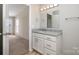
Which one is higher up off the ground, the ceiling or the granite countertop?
the ceiling

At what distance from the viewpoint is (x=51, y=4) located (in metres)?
0.98

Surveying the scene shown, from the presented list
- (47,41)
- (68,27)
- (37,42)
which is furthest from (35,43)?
(68,27)

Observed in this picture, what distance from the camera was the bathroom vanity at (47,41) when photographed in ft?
3.31

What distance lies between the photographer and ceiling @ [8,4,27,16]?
3.26ft

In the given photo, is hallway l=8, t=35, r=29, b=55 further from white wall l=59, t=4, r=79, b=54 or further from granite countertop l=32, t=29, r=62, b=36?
white wall l=59, t=4, r=79, b=54

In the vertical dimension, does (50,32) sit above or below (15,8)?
→ below

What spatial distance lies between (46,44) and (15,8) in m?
0.49

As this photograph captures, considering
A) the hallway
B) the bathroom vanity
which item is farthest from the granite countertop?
the hallway

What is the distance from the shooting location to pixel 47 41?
1.02 meters

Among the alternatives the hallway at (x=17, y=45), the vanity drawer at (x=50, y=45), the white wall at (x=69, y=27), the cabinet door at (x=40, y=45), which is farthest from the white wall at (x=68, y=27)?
the hallway at (x=17, y=45)

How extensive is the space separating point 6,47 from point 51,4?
0.64 meters

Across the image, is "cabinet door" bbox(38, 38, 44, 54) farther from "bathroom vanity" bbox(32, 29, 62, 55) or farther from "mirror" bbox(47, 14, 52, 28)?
"mirror" bbox(47, 14, 52, 28)

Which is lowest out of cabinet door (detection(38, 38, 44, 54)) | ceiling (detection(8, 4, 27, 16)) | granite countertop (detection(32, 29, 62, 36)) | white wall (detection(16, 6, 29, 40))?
cabinet door (detection(38, 38, 44, 54))

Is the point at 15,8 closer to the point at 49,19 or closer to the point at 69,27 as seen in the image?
the point at 49,19
